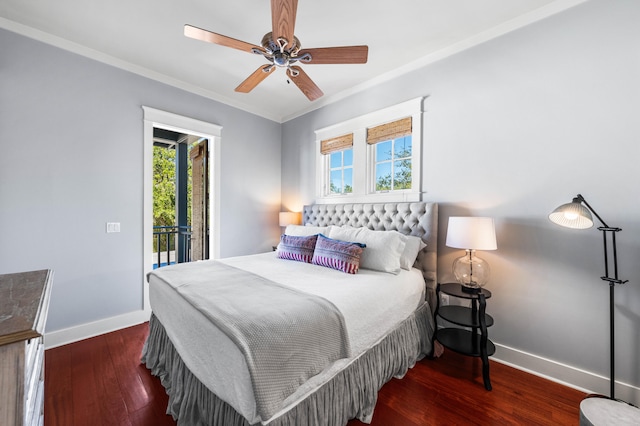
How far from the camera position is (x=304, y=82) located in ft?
7.85

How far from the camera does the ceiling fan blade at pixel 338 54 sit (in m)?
1.95

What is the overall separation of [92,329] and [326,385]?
273 centimetres

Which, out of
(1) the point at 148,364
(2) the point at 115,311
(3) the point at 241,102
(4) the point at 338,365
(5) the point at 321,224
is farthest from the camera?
(3) the point at 241,102

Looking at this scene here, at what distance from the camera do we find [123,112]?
2902 millimetres

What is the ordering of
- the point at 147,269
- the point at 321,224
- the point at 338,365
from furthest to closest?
the point at 321,224 → the point at 147,269 → the point at 338,365

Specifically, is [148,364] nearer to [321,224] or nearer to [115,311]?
[115,311]

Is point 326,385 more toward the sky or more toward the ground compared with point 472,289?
more toward the ground

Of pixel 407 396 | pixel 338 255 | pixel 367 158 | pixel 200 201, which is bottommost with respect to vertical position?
pixel 407 396

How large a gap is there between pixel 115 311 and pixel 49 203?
1.29 m

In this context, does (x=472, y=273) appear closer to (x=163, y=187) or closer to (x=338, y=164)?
(x=338, y=164)

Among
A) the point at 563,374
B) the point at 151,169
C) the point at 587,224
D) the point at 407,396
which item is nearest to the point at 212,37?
the point at 151,169

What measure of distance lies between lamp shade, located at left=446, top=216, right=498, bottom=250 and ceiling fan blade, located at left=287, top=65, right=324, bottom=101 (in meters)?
1.79

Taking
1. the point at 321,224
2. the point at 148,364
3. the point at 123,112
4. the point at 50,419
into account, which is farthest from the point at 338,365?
the point at 123,112

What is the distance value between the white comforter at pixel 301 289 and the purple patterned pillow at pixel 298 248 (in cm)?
12
